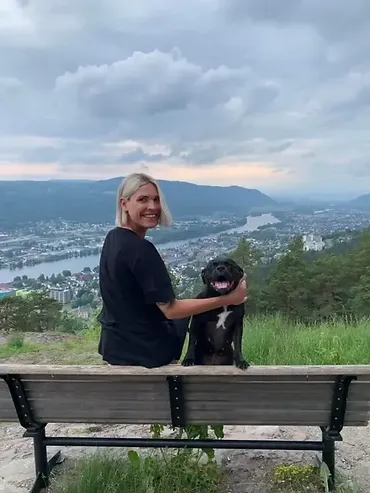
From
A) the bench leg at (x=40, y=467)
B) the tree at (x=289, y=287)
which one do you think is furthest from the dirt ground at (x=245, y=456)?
the tree at (x=289, y=287)

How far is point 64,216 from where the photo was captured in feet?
137

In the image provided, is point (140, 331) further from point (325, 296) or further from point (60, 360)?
point (325, 296)

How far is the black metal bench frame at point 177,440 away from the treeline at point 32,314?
11.8 m

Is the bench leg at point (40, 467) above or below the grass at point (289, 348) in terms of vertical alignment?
above

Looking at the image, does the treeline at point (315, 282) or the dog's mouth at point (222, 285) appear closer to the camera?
the dog's mouth at point (222, 285)

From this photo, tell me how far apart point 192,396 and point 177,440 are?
0.38 meters

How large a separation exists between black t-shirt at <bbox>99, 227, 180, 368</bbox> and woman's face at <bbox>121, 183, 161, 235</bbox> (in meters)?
0.10

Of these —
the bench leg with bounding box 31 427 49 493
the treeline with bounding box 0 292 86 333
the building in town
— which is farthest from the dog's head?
the building in town

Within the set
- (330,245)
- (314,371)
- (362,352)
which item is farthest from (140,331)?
(330,245)

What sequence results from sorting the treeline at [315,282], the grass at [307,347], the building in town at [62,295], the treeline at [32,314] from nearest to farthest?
the grass at [307,347] < the treeline at [32,314] < the building in town at [62,295] < the treeline at [315,282]

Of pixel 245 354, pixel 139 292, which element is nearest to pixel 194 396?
pixel 139 292

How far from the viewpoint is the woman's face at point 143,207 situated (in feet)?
9.39

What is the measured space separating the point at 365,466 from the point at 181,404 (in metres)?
1.42

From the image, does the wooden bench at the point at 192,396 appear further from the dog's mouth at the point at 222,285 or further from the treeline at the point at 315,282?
the treeline at the point at 315,282
